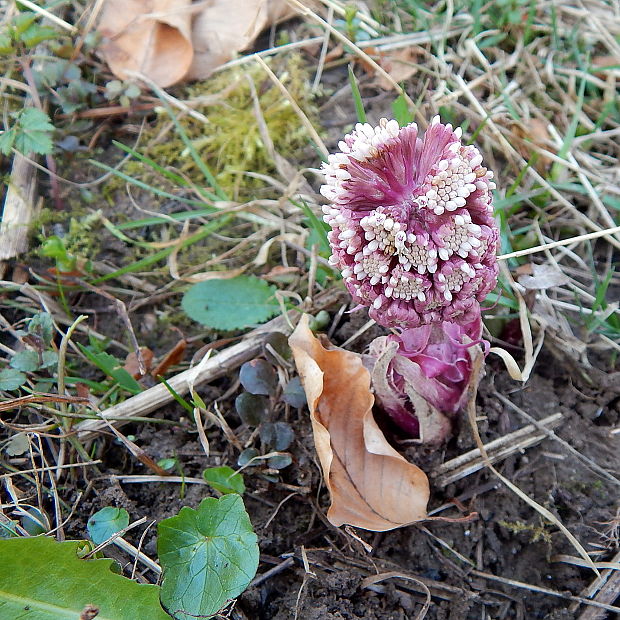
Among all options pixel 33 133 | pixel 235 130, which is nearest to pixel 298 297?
pixel 235 130

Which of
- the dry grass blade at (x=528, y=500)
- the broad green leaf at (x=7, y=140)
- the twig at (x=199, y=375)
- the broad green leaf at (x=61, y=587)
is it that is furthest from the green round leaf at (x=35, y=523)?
the broad green leaf at (x=7, y=140)

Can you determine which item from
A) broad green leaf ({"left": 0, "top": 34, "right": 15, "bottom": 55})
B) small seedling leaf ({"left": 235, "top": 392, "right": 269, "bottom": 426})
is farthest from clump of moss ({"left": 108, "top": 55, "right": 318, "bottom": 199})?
small seedling leaf ({"left": 235, "top": 392, "right": 269, "bottom": 426})

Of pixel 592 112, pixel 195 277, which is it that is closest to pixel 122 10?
pixel 195 277

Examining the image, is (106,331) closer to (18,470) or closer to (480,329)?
(18,470)

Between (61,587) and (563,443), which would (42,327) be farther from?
(563,443)

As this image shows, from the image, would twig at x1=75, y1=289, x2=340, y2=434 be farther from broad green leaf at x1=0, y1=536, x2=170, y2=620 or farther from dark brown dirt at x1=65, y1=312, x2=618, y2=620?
broad green leaf at x1=0, y1=536, x2=170, y2=620

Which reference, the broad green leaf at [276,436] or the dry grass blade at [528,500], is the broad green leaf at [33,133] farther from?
the dry grass blade at [528,500]
